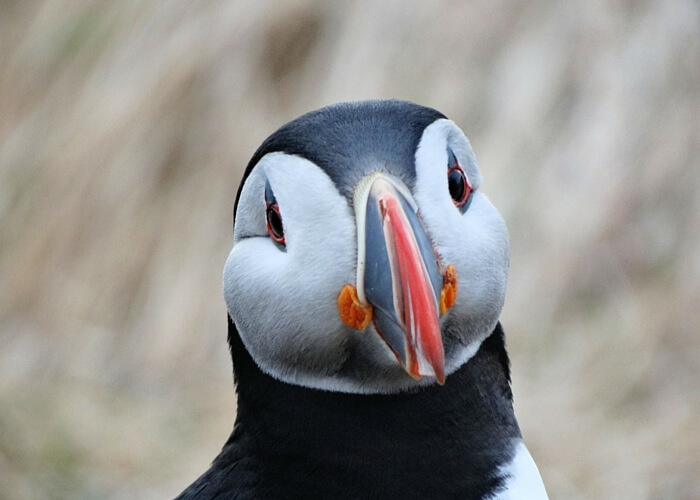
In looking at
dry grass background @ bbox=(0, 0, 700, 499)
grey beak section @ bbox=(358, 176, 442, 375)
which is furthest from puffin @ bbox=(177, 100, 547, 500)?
dry grass background @ bbox=(0, 0, 700, 499)

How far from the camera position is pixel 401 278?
1.63 metres

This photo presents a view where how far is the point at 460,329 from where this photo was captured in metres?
1.87

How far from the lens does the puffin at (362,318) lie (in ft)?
5.63

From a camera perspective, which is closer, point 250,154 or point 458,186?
point 458,186

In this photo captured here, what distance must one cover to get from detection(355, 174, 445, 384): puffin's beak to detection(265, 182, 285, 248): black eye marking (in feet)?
0.63

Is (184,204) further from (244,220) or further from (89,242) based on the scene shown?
(244,220)

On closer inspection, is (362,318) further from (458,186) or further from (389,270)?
(458,186)

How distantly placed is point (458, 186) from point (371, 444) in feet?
1.62

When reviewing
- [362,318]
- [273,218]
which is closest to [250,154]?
[273,218]

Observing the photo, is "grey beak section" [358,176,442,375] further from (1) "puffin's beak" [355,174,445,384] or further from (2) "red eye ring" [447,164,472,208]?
(2) "red eye ring" [447,164,472,208]

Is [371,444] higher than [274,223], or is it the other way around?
[274,223]

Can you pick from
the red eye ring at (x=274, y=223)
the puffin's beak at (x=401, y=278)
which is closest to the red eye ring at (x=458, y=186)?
the puffin's beak at (x=401, y=278)

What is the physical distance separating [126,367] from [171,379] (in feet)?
0.87

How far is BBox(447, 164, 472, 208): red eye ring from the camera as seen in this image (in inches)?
73.1
